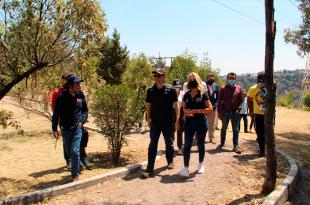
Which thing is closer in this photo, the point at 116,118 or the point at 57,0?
the point at 57,0

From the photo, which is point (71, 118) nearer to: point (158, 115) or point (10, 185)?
point (158, 115)

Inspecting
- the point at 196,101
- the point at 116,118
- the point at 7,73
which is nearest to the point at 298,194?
the point at 196,101

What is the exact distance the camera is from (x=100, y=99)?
8.60 metres

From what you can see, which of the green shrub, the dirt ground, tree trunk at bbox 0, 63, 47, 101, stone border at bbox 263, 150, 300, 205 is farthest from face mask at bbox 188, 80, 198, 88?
the green shrub

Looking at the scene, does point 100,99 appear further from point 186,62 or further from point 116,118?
point 186,62

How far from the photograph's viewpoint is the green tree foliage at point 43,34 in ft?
22.9

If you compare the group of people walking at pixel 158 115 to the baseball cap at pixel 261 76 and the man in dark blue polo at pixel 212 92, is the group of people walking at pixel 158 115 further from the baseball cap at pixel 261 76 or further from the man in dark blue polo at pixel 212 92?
the man in dark blue polo at pixel 212 92

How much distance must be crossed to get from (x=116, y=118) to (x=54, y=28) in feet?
8.18

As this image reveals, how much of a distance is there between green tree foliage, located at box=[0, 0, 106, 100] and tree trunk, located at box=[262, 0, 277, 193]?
122 inches

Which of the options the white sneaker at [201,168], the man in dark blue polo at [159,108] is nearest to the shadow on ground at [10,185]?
the man in dark blue polo at [159,108]

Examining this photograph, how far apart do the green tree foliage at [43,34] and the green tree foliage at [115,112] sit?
1.29 metres

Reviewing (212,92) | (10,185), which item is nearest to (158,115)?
(10,185)

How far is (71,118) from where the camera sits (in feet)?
22.2

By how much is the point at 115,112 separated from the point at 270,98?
12.6 ft
